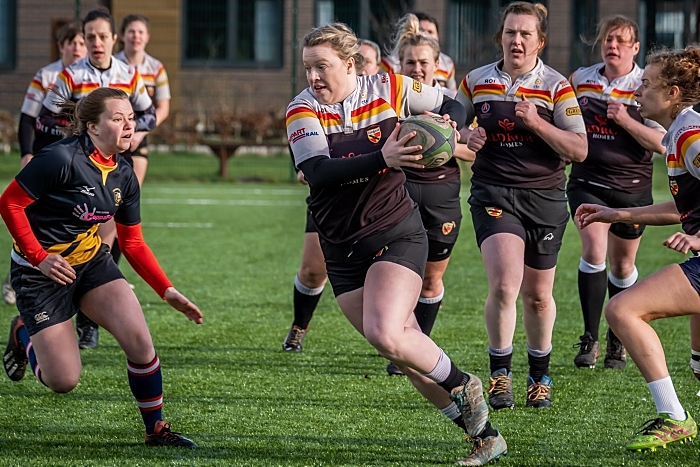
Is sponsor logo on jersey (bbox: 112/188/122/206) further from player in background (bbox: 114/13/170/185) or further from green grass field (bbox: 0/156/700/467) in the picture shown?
player in background (bbox: 114/13/170/185)

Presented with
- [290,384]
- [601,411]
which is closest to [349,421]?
[290,384]

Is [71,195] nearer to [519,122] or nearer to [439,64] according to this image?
[519,122]

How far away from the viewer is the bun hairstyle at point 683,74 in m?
4.50

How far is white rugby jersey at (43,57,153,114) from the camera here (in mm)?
7305

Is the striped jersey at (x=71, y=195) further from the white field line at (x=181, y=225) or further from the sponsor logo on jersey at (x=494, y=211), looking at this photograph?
the white field line at (x=181, y=225)

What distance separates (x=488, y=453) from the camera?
416 centimetres

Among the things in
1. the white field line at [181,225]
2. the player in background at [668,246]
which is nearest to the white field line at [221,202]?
the white field line at [181,225]

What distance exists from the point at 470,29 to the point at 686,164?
1961cm

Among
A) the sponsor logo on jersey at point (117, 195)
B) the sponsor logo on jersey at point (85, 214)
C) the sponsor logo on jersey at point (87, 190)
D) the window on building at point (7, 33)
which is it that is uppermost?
the window on building at point (7, 33)

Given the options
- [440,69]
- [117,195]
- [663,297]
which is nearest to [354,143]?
[117,195]

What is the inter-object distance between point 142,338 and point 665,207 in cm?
235

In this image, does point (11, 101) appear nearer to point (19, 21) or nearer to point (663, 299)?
point (19, 21)

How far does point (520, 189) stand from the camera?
5.28 meters

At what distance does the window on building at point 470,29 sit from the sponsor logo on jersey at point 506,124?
16.4 metres
